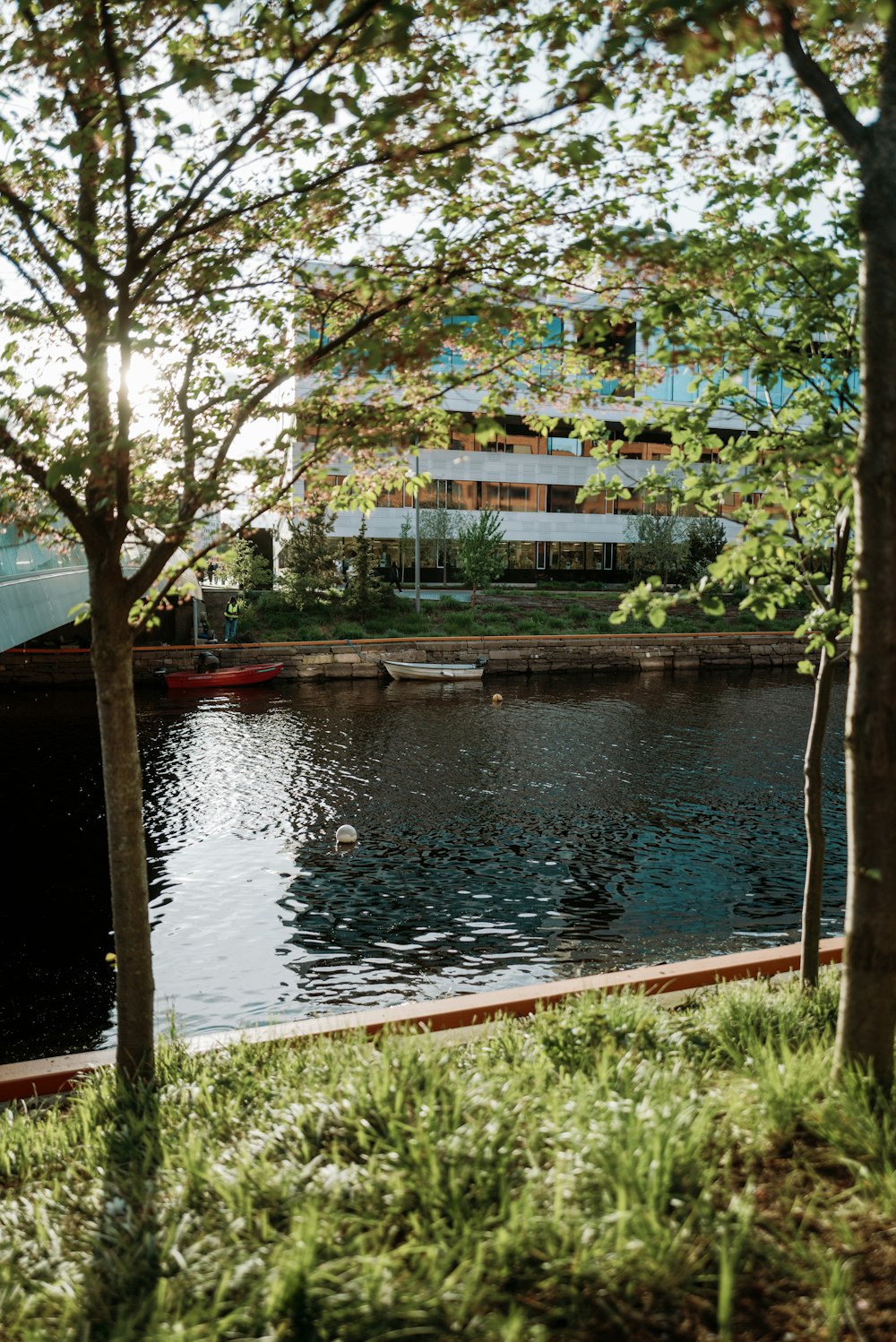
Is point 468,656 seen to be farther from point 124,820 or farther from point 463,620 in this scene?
point 124,820

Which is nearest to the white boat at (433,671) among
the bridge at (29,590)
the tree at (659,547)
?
the tree at (659,547)

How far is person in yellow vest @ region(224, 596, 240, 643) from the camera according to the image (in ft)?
126

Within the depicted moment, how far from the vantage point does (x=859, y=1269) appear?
313 cm

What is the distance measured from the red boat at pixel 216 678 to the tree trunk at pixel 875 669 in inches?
1224

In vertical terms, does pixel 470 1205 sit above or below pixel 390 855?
above

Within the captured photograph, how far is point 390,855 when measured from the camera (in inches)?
615

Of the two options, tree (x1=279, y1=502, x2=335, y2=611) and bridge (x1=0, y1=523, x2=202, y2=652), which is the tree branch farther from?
tree (x1=279, y1=502, x2=335, y2=611)

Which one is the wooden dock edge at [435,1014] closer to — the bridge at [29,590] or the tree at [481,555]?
the bridge at [29,590]

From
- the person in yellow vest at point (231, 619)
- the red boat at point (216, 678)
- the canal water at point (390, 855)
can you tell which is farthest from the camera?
the person in yellow vest at point (231, 619)

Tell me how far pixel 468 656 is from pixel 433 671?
3.50 meters

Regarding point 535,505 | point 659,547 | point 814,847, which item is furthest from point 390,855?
point 535,505

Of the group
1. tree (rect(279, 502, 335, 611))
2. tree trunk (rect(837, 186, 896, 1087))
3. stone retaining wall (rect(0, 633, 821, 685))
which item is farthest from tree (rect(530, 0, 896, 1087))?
tree (rect(279, 502, 335, 611))

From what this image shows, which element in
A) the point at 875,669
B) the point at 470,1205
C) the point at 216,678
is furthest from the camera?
the point at 216,678

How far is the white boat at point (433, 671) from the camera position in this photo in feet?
118
